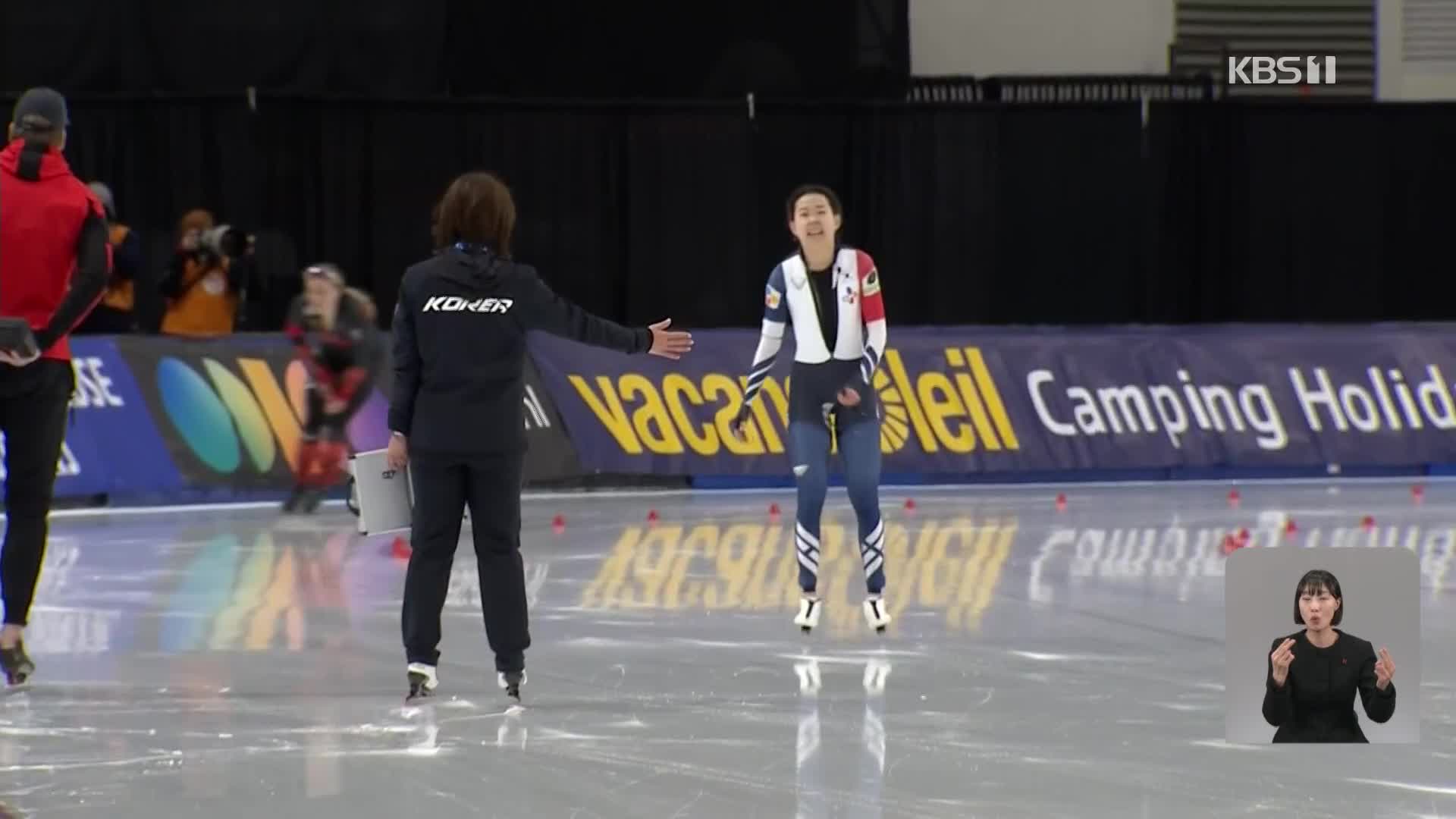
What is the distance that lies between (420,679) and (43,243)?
1959 millimetres

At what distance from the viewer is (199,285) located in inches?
598

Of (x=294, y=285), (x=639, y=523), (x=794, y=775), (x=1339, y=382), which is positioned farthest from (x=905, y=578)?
(x=294, y=285)

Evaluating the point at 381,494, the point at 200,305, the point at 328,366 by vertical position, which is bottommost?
the point at 381,494

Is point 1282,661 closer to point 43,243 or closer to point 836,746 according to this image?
point 836,746

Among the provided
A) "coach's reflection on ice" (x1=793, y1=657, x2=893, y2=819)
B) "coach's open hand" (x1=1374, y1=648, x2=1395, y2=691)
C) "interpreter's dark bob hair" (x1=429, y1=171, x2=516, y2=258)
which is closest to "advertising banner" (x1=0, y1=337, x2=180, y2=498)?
"coach's reflection on ice" (x1=793, y1=657, x2=893, y2=819)

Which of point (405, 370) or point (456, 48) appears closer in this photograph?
point (405, 370)

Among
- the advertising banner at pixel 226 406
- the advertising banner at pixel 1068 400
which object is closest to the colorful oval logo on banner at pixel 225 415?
the advertising banner at pixel 226 406

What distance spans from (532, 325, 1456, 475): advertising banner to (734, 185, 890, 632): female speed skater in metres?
6.07

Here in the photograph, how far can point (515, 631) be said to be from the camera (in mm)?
7445

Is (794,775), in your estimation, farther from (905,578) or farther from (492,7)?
(492,7)

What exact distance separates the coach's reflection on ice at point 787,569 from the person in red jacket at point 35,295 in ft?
8.98

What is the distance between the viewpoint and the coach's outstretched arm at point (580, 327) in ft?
24.0

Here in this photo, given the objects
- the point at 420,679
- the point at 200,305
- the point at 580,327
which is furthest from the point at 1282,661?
the point at 200,305

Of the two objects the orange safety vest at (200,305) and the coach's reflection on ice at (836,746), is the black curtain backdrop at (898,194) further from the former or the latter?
the coach's reflection on ice at (836,746)
